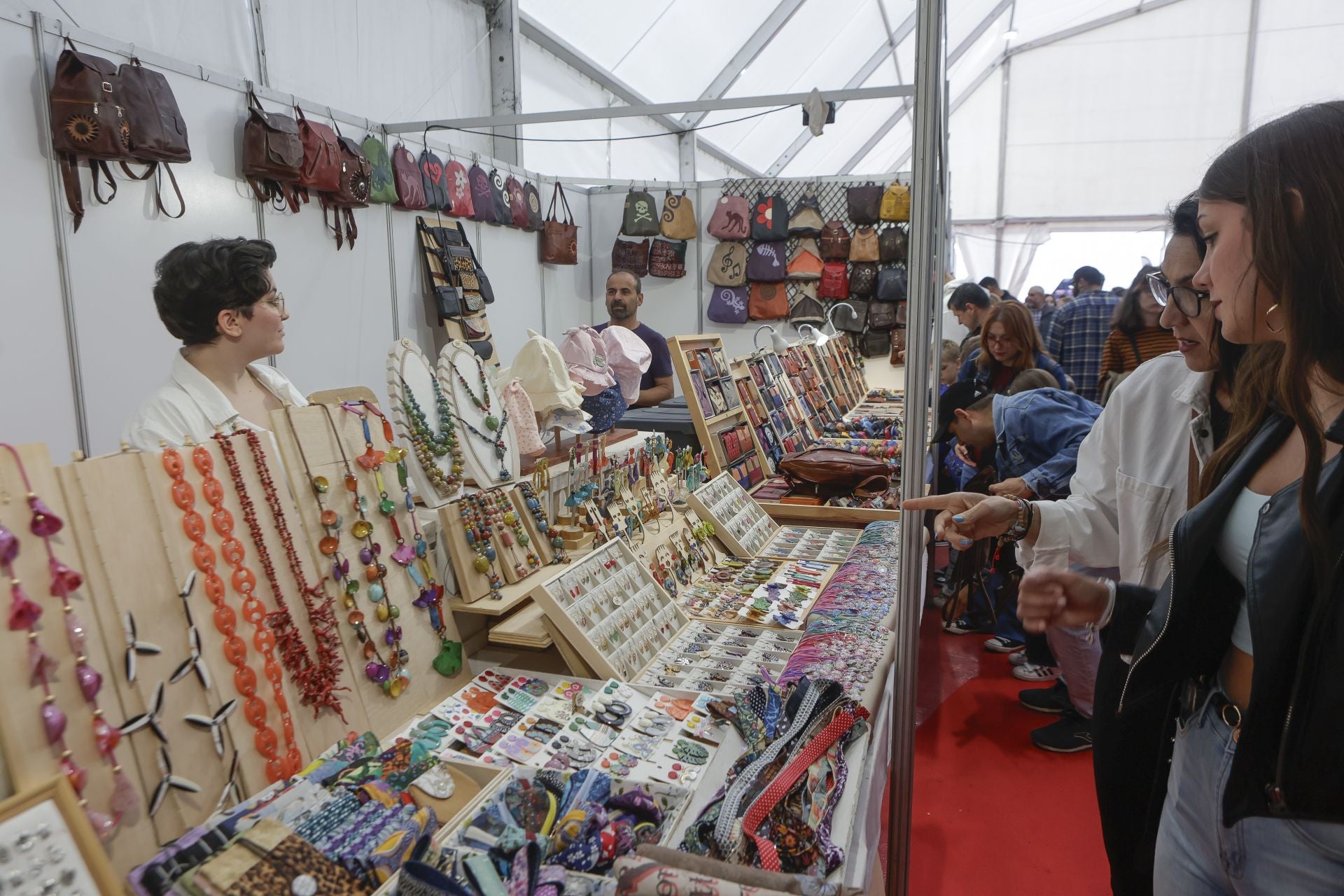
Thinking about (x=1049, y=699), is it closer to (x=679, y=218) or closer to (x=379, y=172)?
(x=379, y=172)

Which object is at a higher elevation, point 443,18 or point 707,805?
point 443,18

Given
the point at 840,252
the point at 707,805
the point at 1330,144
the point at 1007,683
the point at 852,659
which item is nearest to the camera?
the point at 1330,144

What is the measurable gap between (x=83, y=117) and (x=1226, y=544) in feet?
12.9

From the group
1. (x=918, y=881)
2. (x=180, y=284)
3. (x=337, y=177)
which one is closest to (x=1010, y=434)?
Result: (x=918, y=881)

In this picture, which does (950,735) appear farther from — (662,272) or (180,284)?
(662,272)

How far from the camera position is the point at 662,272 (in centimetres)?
827

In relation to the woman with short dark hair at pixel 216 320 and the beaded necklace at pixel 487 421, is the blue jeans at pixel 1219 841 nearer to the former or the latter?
the beaded necklace at pixel 487 421

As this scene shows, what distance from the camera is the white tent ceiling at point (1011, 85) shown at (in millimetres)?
8641

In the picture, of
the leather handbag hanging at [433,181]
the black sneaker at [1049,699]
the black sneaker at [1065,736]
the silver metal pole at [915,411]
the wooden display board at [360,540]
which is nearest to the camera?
the silver metal pole at [915,411]

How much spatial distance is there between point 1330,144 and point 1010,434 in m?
2.15

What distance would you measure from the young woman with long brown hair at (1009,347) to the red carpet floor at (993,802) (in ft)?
4.27

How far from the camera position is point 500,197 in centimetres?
669

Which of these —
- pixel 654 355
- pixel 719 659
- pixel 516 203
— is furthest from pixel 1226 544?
pixel 516 203

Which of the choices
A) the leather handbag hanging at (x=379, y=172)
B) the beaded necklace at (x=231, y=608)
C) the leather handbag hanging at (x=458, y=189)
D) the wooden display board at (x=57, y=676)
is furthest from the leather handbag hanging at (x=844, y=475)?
the leather handbag hanging at (x=458, y=189)
